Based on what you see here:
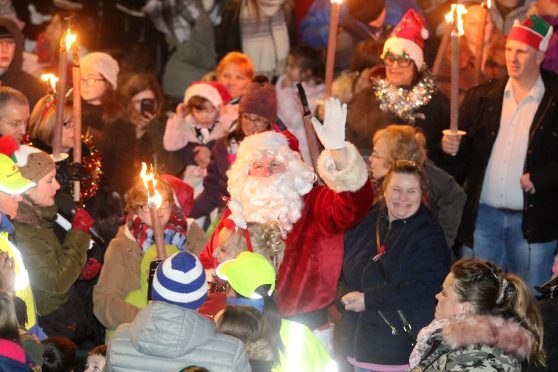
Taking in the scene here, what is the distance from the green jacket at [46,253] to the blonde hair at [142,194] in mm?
453

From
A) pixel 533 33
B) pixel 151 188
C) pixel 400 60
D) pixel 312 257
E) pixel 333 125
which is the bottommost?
pixel 312 257

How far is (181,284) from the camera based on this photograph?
500 cm

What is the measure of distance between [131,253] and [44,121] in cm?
150

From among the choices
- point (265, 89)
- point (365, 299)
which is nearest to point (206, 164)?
point (265, 89)

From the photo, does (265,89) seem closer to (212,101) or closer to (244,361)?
(212,101)

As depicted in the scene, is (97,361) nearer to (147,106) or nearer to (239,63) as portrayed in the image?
(147,106)

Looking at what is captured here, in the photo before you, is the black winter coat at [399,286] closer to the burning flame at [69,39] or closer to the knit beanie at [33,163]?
the knit beanie at [33,163]

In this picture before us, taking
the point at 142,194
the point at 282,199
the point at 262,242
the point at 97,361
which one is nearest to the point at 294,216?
the point at 282,199

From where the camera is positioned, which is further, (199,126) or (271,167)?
(199,126)

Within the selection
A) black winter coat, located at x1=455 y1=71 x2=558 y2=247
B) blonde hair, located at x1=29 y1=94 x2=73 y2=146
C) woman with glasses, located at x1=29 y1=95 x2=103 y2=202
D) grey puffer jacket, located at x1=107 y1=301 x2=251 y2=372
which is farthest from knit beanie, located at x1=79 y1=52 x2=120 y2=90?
grey puffer jacket, located at x1=107 y1=301 x2=251 y2=372

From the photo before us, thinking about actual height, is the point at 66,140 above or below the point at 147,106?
below

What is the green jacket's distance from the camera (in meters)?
6.19

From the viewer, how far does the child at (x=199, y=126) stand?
907cm

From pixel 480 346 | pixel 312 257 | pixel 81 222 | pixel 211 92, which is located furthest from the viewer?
pixel 211 92
